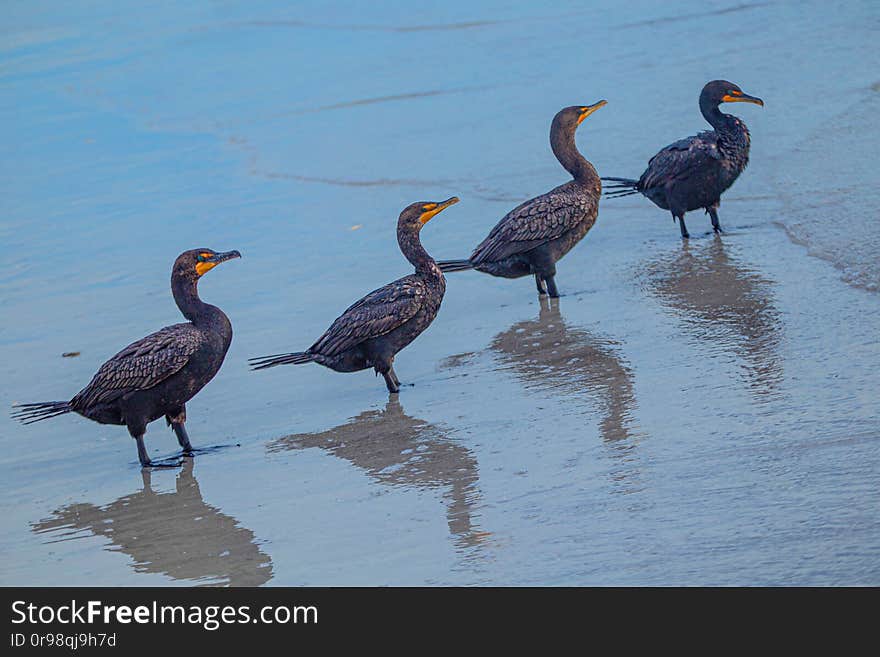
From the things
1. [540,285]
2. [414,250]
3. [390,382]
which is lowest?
[390,382]

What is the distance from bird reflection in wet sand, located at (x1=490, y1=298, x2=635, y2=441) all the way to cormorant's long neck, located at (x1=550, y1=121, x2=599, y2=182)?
114 centimetres

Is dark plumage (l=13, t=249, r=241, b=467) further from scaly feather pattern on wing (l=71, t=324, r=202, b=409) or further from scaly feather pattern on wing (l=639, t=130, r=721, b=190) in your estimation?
scaly feather pattern on wing (l=639, t=130, r=721, b=190)

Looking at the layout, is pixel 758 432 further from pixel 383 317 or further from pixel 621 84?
pixel 621 84

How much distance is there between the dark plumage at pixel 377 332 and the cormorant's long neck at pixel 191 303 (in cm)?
45

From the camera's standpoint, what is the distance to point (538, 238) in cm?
913

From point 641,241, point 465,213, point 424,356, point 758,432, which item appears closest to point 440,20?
point 465,213

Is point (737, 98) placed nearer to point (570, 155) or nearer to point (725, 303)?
point (570, 155)

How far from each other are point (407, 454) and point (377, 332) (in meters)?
1.28

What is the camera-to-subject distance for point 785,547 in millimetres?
4770

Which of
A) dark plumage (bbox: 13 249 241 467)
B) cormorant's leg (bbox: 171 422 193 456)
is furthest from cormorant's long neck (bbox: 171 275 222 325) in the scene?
cormorant's leg (bbox: 171 422 193 456)

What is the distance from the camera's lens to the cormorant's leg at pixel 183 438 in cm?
722

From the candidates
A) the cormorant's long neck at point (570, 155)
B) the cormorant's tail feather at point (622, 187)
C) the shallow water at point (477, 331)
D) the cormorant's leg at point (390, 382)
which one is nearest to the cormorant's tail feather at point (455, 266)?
the shallow water at point (477, 331)

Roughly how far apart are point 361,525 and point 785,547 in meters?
1.82

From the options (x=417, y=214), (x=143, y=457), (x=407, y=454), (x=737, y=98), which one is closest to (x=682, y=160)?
(x=737, y=98)
